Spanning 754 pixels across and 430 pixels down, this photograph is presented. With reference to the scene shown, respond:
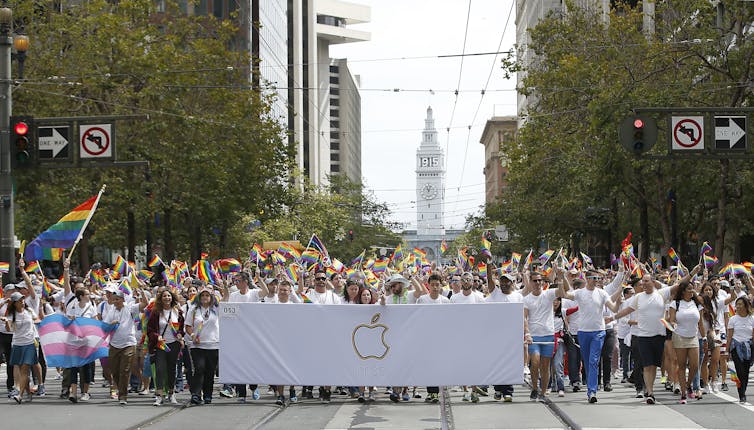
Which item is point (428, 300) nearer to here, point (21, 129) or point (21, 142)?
point (21, 142)

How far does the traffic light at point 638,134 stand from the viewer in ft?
72.4

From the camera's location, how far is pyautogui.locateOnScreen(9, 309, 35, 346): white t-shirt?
1723 centimetres

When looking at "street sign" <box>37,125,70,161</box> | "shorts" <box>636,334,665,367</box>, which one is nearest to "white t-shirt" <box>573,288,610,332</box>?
"shorts" <box>636,334,665,367</box>

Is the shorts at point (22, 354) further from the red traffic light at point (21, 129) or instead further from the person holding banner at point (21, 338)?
the red traffic light at point (21, 129)

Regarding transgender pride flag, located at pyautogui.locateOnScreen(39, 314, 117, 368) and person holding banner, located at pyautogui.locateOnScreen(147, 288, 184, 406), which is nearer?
person holding banner, located at pyautogui.locateOnScreen(147, 288, 184, 406)

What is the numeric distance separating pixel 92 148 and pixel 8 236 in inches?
91.2

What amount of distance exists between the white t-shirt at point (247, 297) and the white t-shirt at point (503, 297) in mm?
3260

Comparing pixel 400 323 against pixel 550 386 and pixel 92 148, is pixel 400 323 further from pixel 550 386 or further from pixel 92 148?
pixel 92 148

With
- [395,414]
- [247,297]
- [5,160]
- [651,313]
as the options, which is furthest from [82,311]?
[651,313]

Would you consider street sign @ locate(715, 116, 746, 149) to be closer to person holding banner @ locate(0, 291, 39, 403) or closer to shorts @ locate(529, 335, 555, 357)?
shorts @ locate(529, 335, 555, 357)

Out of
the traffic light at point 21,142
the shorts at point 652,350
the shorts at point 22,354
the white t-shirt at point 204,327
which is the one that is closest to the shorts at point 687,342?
the shorts at point 652,350

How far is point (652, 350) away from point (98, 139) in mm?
11231

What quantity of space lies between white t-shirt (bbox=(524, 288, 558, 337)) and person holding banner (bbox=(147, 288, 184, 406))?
491 centimetres

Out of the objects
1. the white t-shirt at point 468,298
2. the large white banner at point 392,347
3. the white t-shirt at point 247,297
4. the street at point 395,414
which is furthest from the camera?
the white t-shirt at point 247,297
